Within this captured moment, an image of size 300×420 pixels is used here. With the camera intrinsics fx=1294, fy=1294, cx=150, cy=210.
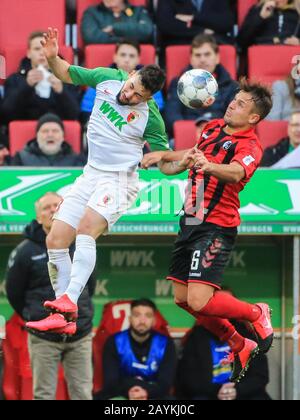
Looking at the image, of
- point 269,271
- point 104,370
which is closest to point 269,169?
point 269,271

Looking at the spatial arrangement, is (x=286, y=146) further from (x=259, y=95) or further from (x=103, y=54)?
(x=259, y=95)

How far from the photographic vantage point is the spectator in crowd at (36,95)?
37.1ft

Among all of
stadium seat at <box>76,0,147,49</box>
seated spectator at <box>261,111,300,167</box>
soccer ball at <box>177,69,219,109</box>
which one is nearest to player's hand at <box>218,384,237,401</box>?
seated spectator at <box>261,111,300,167</box>

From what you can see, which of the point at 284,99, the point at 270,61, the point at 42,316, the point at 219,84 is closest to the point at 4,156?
the point at 42,316

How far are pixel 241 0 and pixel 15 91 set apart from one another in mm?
2668

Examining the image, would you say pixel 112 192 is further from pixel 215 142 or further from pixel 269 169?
pixel 269 169

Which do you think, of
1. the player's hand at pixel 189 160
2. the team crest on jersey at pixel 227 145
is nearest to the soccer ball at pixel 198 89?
the team crest on jersey at pixel 227 145

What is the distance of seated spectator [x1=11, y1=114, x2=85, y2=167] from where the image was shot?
10719 mm

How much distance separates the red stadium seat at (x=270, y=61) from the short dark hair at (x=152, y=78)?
405cm

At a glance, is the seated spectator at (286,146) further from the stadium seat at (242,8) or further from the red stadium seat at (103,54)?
the stadium seat at (242,8)

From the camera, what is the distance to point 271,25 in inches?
487

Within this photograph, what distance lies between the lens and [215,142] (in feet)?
26.9

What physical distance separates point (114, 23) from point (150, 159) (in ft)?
14.9

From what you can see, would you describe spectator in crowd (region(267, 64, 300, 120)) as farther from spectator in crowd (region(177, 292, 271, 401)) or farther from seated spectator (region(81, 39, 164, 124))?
spectator in crowd (region(177, 292, 271, 401))
